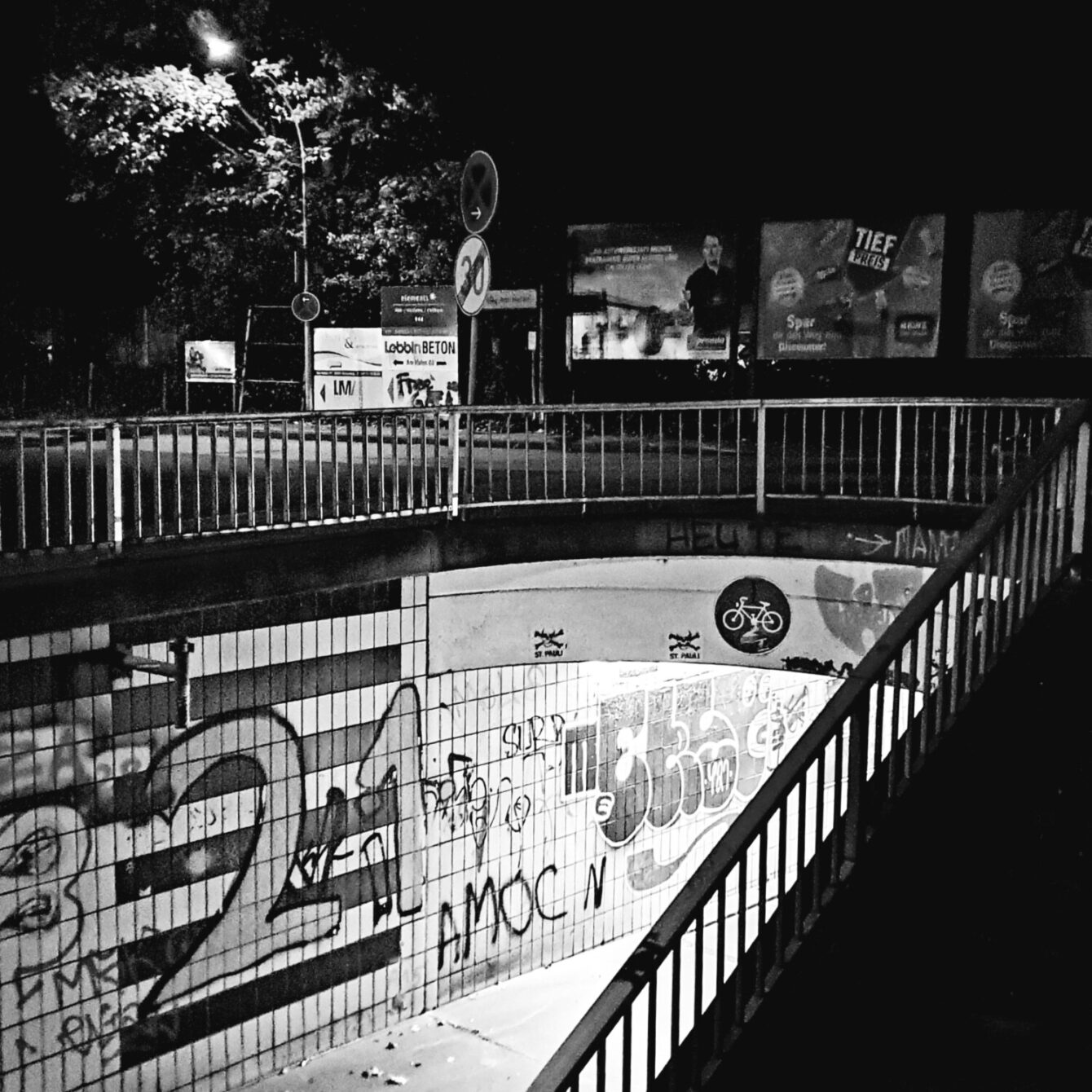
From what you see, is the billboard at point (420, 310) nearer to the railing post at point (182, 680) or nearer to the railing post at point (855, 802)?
the railing post at point (182, 680)

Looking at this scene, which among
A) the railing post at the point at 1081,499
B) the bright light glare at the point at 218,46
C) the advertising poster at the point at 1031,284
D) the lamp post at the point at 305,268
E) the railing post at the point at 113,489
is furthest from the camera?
the lamp post at the point at 305,268

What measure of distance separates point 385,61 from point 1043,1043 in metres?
19.5

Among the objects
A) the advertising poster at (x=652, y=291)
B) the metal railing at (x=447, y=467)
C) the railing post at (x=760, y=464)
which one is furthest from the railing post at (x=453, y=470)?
the advertising poster at (x=652, y=291)

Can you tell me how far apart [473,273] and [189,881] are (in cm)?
482

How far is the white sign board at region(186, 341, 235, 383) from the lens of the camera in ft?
85.5

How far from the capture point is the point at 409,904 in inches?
395

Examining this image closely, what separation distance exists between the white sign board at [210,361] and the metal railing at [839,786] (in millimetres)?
21626

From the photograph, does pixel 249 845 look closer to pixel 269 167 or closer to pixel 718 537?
pixel 718 537

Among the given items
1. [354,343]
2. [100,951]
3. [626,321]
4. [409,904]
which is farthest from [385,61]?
[100,951]

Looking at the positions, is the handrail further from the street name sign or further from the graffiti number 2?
the street name sign

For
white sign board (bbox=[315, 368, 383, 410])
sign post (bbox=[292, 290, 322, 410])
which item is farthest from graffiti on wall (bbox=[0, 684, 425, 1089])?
sign post (bbox=[292, 290, 322, 410])

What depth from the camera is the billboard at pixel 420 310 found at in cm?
1683

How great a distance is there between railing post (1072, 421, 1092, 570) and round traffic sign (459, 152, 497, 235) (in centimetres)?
508

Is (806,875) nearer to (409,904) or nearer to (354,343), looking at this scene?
(409,904)
